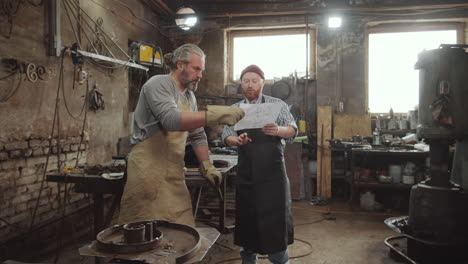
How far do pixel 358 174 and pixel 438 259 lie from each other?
8.33ft

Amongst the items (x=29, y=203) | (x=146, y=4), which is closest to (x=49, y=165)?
(x=29, y=203)

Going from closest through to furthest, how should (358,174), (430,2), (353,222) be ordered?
1. (353,222)
2. (358,174)
3. (430,2)

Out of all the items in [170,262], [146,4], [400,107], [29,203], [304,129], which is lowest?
[29,203]

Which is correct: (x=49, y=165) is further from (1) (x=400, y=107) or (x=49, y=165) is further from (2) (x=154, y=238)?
(1) (x=400, y=107)

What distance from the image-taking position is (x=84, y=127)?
4.62 meters

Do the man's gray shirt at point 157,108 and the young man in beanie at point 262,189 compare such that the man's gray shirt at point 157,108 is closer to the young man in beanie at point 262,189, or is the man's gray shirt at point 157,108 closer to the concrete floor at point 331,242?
the young man in beanie at point 262,189

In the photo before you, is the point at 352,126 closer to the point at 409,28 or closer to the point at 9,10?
the point at 409,28

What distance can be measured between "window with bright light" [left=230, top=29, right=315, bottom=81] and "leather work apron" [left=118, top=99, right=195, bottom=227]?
5.31 m

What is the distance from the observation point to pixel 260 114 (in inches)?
109

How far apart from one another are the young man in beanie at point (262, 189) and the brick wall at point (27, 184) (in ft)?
7.51

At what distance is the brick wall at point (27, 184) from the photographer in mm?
3389

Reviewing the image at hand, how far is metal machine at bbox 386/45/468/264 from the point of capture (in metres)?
3.23

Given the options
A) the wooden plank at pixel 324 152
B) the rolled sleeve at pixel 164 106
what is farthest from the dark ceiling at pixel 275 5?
the rolled sleeve at pixel 164 106

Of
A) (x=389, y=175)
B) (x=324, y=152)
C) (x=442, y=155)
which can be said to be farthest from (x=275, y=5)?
(x=442, y=155)
